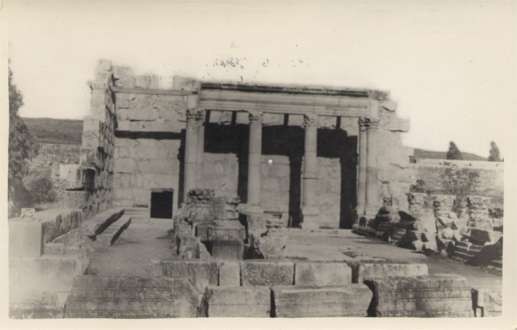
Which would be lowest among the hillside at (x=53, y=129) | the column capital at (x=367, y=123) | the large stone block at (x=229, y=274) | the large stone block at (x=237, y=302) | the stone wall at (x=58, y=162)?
the large stone block at (x=237, y=302)

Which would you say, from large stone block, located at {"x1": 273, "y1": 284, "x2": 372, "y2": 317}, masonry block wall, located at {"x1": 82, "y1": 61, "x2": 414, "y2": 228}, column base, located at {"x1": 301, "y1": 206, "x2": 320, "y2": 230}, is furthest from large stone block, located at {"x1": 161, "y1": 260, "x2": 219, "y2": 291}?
column base, located at {"x1": 301, "y1": 206, "x2": 320, "y2": 230}

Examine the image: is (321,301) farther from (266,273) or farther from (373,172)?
(373,172)

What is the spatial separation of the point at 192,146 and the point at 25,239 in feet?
40.0

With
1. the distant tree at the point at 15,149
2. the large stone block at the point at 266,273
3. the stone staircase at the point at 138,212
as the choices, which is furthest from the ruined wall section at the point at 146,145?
the large stone block at the point at 266,273

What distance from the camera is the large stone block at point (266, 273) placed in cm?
809

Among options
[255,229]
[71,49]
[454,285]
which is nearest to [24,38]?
[71,49]

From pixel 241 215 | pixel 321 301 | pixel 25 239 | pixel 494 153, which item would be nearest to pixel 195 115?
pixel 241 215

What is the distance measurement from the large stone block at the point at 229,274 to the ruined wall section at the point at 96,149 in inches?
202

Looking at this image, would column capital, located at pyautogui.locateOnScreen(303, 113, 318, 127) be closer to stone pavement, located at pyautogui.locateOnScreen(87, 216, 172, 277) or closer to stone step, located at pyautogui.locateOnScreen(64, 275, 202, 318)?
stone pavement, located at pyautogui.locateOnScreen(87, 216, 172, 277)

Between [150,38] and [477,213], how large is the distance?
31.6 feet

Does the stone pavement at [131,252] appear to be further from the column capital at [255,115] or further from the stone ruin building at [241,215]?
the column capital at [255,115]

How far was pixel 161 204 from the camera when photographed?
75.3 ft

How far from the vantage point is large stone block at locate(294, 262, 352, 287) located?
26.8ft

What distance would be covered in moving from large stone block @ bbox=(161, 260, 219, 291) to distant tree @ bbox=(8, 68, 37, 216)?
2.55 metres
